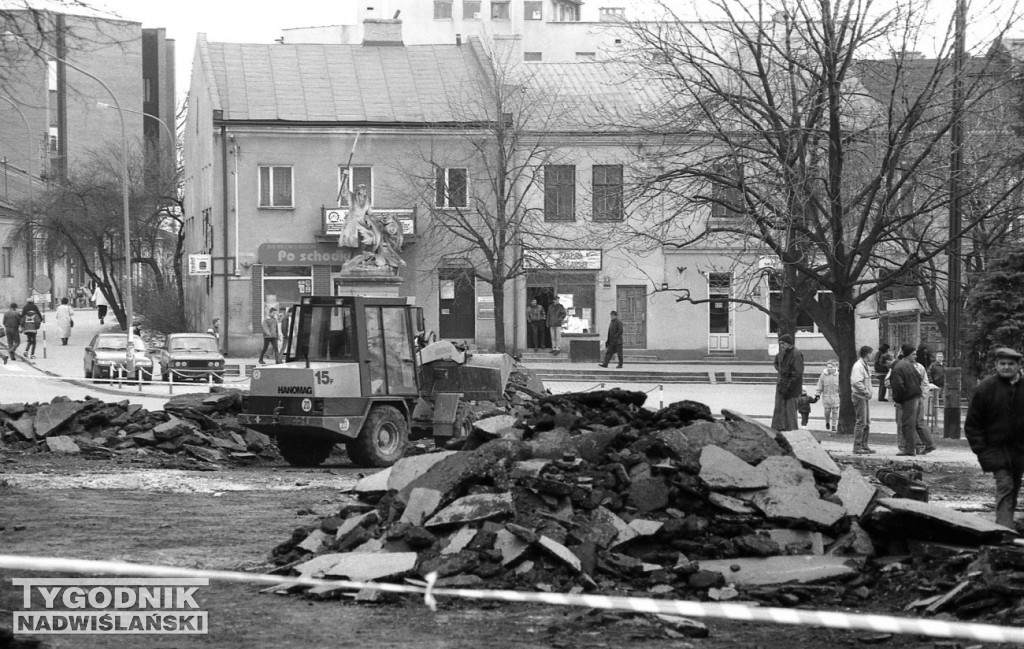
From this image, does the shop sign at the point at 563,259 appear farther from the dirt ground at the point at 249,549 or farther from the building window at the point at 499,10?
the building window at the point at 499,10

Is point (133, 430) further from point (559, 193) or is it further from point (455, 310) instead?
point (559, 193)

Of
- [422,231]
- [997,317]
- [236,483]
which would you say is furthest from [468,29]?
[236,483]

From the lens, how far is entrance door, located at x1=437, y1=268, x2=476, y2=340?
48.6m

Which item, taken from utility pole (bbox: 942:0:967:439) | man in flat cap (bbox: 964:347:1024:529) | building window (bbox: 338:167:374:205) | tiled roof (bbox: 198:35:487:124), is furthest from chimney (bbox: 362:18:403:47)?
man in flat cap (bbox: 964:347:1024:529)

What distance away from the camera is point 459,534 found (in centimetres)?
1083

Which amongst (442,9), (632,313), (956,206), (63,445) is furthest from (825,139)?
(442,9)

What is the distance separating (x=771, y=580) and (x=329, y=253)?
3872 cm

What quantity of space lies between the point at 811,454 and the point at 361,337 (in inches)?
323

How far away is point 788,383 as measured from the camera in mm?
23172

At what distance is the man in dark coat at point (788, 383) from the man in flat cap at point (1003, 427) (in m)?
10.6

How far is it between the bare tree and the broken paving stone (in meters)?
10.7

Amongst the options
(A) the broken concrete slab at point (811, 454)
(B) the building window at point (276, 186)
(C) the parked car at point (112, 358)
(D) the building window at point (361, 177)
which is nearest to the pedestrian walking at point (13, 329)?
(C) the parked car at point (112, 358)

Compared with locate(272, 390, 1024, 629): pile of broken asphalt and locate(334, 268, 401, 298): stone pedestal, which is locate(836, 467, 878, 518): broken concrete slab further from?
locate(334, 268, 401, 298): stone pedestal

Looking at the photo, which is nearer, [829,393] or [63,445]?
[63,445]
